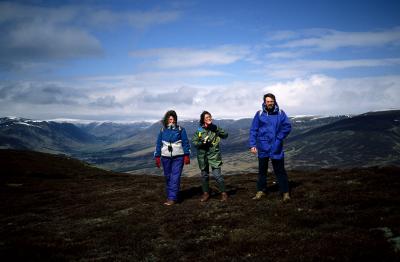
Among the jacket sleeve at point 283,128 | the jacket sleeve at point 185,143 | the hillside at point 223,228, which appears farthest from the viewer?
the jacket sleeve at point 185,143

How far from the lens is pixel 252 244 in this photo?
459 inches

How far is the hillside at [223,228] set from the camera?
10.7 meters

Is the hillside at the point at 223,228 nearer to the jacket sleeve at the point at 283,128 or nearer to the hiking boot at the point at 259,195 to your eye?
the hiking boot at the point at 259,195

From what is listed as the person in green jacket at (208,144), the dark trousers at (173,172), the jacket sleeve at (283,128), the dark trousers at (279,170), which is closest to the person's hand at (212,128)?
the person in green jacket at (208,144)

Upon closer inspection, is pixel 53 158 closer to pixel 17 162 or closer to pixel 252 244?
pixel 17 162

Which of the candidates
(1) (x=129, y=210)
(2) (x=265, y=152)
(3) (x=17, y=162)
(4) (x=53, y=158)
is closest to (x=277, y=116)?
(2) (x=265, y=152)

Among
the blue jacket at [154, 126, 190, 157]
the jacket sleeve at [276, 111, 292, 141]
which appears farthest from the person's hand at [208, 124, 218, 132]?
the jacket sleeve at [276, 111, 292, 141]

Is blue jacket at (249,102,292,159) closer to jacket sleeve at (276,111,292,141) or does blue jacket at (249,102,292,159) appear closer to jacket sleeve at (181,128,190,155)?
jacket sleeve at (276,111,292,141)

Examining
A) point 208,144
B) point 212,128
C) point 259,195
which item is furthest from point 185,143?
point 259,195

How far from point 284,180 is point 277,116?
128 inches

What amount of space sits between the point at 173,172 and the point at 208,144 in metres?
2.65

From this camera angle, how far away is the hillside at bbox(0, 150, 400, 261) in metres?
10.7

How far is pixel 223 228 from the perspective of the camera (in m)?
14.0

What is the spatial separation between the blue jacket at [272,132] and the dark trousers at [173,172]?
460cm
